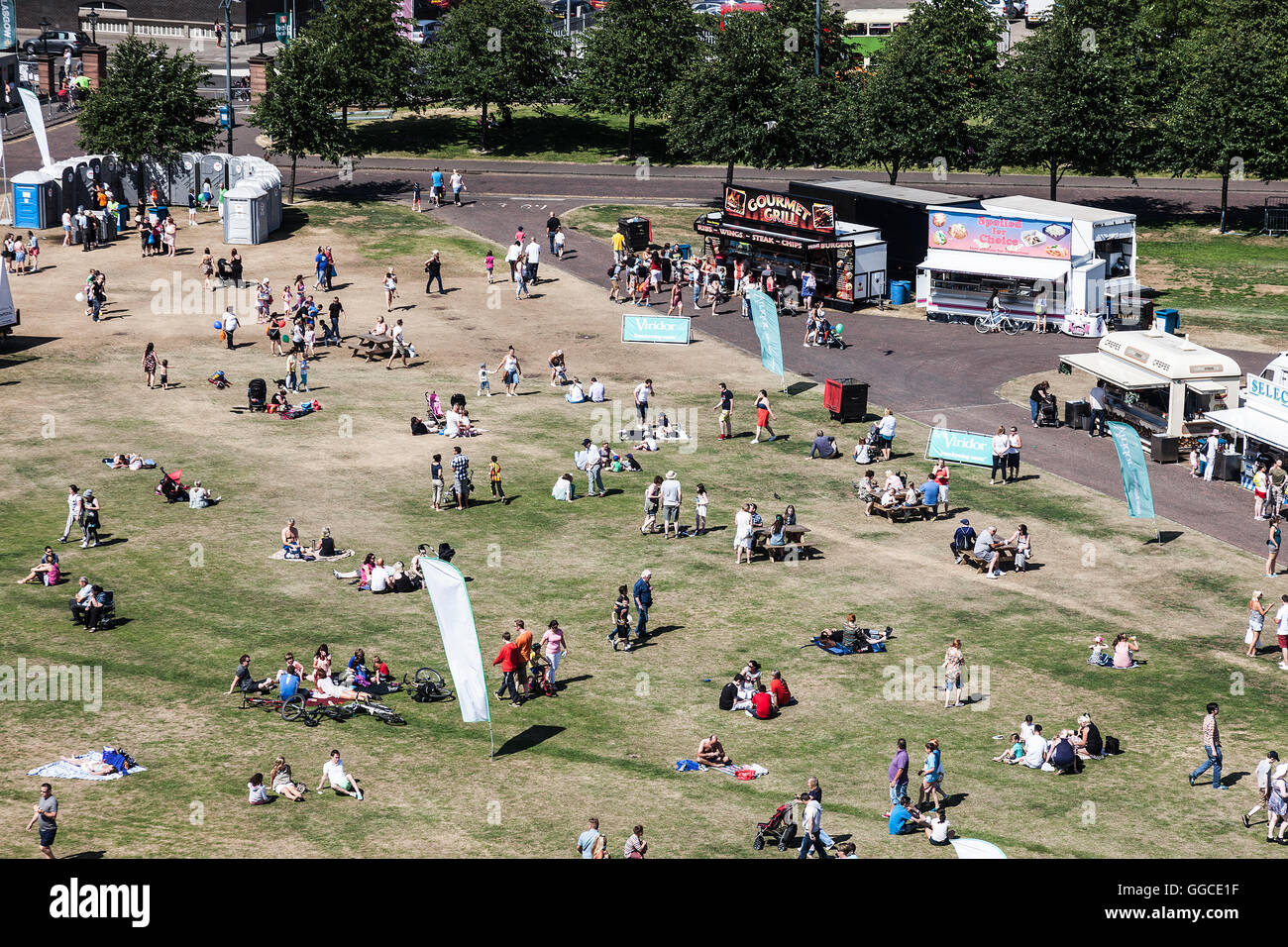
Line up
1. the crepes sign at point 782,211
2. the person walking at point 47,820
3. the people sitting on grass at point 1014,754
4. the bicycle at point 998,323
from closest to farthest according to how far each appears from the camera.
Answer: the person walking at point 47,820 < the people sitting on grass at point 1014,754 < the bicycle at point 998,323 < the crepes sign at point 782,211

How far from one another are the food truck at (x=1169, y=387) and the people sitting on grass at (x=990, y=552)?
35.2 feet

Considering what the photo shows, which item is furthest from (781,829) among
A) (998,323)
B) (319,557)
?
(998,323)

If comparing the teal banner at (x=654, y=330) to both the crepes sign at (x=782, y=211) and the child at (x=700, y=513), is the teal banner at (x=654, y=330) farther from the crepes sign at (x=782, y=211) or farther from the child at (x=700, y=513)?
the child at (x=700, y=513)

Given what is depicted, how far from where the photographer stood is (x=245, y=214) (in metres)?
63.0

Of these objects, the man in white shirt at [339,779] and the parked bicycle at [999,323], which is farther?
the parked bicycle at [999,323]

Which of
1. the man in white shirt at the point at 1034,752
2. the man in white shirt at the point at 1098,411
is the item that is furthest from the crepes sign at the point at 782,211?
the man in white shirt at the point at 1034,752

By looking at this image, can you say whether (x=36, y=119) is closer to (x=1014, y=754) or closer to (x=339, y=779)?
(x=339, y=779)

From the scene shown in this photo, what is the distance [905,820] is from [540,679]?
8230 millimetres

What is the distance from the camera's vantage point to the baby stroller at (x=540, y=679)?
2889cm

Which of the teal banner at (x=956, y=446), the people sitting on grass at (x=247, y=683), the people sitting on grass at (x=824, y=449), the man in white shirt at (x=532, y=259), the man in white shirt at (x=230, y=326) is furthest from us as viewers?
the man in white shirt at (x=532, y=259)

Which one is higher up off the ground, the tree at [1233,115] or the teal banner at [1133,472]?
the tree at [1233,115]

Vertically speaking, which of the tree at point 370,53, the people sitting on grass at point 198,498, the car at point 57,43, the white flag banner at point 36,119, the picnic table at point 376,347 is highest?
the car at point 57,43

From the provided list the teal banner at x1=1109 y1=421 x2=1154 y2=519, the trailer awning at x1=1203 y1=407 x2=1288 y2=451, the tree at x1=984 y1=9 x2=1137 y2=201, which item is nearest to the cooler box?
the teal banner at x1=1109 y1=421 x2=1154 y2=519
